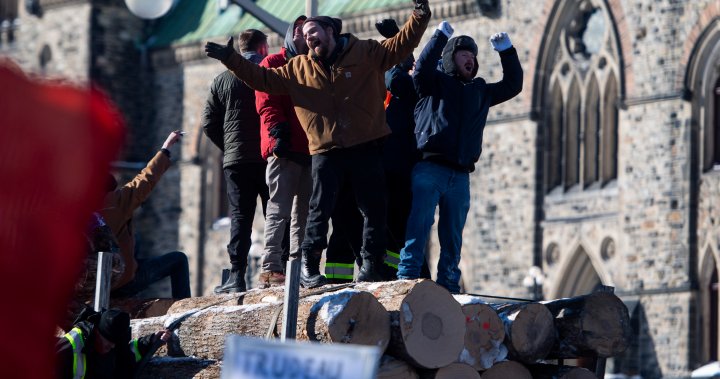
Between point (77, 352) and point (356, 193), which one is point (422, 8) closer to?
point (356, 193)

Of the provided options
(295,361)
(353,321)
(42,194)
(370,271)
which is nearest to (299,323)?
(353,321)

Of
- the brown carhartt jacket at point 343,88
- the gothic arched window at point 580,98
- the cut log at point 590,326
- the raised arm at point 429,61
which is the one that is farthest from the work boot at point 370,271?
the gothic arched window at point 580,98

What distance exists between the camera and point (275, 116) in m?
9.54

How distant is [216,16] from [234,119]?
23.1 meters

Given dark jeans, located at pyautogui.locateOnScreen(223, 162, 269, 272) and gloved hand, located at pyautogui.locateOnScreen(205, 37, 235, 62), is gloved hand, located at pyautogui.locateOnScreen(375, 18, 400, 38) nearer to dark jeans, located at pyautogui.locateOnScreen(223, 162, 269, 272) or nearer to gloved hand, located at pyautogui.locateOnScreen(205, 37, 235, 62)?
gloved hand, located at pyautogui.locateOnScreen(205, 37, 235, 62)

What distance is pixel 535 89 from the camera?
88.0ft

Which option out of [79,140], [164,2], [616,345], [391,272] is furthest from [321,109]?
[164,2]

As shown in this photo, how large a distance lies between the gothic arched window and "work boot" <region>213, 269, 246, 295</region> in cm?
1642

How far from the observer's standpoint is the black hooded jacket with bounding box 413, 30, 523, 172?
906 cm

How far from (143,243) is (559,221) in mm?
9660

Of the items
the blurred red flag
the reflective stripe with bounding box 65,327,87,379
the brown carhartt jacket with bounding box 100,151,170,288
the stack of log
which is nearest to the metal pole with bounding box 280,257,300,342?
the stack of log

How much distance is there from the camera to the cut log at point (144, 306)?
32.9ft

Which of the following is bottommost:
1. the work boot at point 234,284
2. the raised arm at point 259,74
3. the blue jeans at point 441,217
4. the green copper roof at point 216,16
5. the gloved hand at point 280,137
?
the work boot at point 234,284

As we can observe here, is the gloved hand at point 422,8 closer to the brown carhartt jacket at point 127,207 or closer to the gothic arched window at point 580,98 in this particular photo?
the brown carhartt jacket at point 127,207
